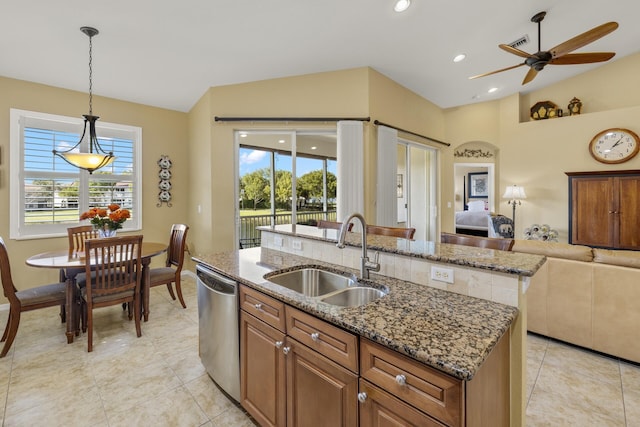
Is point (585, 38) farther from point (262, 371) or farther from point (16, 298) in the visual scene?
point (16, 298)

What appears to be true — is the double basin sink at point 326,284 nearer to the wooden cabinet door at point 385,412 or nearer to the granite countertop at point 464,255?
the granite countertop at point 464,255

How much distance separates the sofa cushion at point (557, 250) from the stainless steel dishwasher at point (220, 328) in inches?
92.8

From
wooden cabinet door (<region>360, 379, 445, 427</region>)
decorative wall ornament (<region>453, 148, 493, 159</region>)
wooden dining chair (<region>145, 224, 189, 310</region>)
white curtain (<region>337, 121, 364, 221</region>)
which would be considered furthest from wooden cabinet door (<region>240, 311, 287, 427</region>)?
decorative wall ornament (<region>453, 148, 493, 159</region>)

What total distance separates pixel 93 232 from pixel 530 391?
4.56 meters

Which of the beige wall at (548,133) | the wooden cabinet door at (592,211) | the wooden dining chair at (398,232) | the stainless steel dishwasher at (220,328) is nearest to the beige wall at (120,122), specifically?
the stainless steel dishwasher at (220,328)

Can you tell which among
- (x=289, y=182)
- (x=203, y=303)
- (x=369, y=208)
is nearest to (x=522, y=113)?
(x=369, y=208)

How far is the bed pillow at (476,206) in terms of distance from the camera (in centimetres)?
915

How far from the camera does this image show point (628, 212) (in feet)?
15.1

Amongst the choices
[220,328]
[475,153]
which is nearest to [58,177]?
[220,328]

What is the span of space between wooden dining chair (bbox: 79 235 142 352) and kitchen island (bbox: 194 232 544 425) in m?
1.37

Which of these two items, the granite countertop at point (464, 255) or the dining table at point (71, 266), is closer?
the granite countertop at point (464, 255)

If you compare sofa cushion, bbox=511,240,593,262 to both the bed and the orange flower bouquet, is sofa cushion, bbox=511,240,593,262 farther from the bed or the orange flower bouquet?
the orange flower bouquet

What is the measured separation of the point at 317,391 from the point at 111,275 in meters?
2.44

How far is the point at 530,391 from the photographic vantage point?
2.01 metres
